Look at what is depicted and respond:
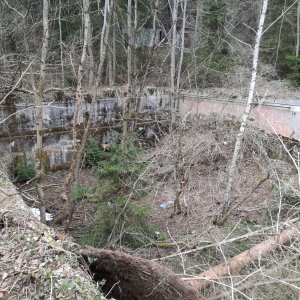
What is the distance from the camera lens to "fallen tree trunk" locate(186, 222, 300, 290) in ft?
13.7

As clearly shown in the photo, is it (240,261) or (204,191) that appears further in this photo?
(204,191)

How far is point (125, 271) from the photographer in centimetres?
A: 387

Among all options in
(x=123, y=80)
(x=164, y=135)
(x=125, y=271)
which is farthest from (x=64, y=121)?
(x=125, y=271)

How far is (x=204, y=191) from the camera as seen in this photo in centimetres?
908

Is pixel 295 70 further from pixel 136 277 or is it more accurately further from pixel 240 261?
pixel 136 277

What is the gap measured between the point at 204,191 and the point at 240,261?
447 centimetres

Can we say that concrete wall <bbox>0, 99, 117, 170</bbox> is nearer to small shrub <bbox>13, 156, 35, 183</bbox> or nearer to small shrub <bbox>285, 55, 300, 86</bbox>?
small shrub <bbox>13, 156, 35, 183</bbox>

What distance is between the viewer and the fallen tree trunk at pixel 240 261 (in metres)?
4.18

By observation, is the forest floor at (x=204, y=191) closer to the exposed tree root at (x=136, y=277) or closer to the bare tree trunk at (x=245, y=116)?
the bare tree trunk at (x=245, y=116)

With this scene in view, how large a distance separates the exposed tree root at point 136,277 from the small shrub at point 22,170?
20.9 ft

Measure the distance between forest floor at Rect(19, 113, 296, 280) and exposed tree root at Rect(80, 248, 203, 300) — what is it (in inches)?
61.1

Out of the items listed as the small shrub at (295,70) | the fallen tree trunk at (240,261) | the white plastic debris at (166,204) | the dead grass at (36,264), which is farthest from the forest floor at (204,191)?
the small shrub at (295,70)

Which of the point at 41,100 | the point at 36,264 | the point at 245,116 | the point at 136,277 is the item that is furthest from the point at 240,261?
the point at 41,100

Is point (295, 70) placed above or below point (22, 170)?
above
